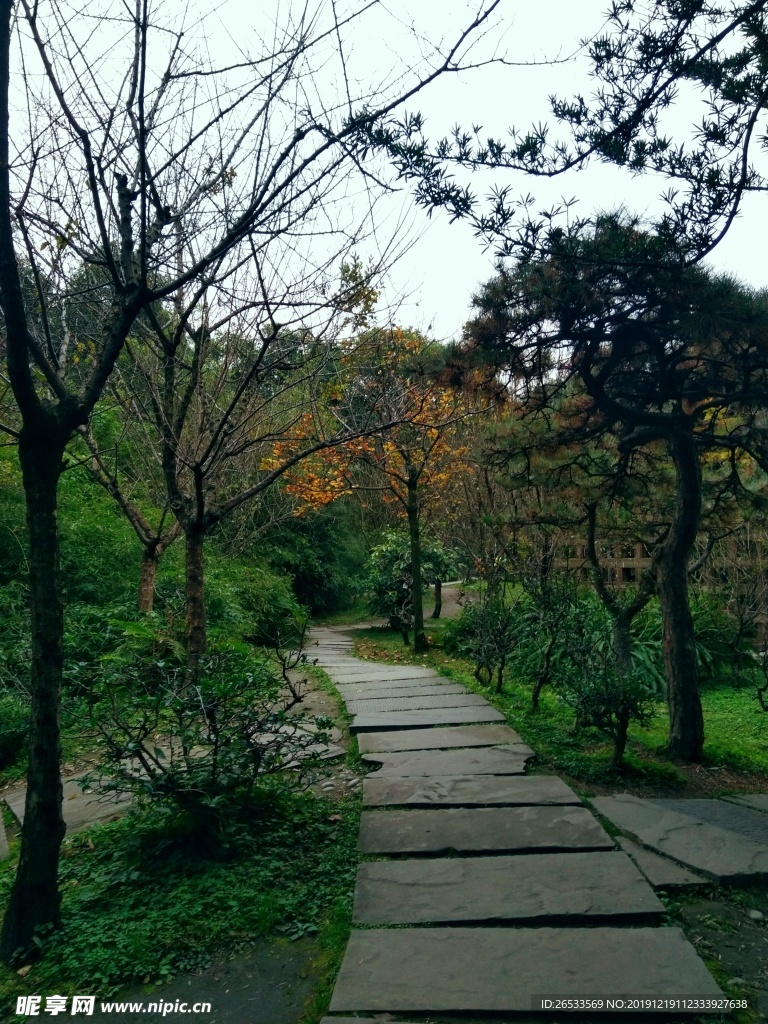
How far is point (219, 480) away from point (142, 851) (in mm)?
3848

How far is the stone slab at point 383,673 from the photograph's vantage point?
775cm

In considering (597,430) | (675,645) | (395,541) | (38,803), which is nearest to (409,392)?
(597,430)

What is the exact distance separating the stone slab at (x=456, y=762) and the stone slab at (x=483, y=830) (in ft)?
1.97

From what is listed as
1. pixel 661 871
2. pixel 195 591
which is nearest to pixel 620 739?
pixel 661 871

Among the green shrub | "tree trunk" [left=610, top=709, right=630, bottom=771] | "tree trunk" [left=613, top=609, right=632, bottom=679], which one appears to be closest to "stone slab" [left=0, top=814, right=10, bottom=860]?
the green shrub

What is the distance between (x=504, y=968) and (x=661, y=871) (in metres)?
1.05

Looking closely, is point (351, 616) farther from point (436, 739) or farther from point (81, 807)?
point (81, 807)

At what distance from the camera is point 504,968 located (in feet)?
7.41

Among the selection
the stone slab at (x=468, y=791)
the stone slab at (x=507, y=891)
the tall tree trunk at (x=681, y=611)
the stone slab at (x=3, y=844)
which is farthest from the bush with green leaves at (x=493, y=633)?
the stone slab at (x=3, y=844)

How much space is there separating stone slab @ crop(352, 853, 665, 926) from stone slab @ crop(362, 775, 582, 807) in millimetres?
664

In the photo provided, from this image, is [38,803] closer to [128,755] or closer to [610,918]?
[128,755]

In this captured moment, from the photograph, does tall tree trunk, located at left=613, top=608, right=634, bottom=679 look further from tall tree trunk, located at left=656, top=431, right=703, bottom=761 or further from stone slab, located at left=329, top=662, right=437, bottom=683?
stone slab, located at left=329, top=662, right=437, bottom=683

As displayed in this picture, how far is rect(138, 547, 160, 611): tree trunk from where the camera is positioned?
754cm

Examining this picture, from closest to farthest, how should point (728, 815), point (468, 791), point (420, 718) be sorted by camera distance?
point (728, 815) → point (468, 791) → point (420, 718)
